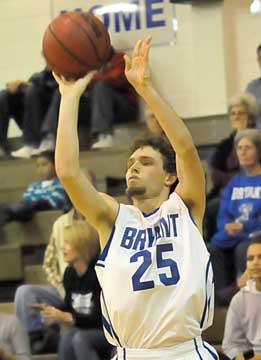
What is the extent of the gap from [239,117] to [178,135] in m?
3.67

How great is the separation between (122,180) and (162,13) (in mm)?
1920

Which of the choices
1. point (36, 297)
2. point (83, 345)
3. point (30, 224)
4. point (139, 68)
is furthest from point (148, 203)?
point (30, 224)

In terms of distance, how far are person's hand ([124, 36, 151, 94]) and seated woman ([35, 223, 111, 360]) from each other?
8.53ft

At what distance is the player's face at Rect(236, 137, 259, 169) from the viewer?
22.2 feet

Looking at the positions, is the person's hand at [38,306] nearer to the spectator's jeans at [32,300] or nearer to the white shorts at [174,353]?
the spectator's jeans at [32,300]

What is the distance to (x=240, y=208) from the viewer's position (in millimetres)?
6691

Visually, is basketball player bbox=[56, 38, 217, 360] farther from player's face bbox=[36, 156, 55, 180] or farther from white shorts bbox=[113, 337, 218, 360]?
player's face bbox=[36, 156, 55, 180]

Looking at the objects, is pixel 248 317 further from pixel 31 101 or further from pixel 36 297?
pixel 31 101

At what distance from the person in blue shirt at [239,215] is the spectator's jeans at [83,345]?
35.7 inches

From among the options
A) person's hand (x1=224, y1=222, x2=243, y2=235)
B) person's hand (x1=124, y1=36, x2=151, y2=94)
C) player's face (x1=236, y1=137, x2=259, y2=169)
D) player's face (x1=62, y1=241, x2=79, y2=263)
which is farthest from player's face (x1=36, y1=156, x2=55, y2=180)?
person's hand (x1=124, y1=36, x2=151, y2=94)

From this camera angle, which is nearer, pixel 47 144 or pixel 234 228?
pixel 234 228

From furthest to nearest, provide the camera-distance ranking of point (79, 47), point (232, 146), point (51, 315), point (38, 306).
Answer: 1. point (232, 146)
2. point (38, 306)
3. point (51, 315)
4. point (79, 47)

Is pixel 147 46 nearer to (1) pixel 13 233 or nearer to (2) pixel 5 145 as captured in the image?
(1) pixel 13 233

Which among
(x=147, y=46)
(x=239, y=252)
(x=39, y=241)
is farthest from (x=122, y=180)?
(x=147, y=46)
